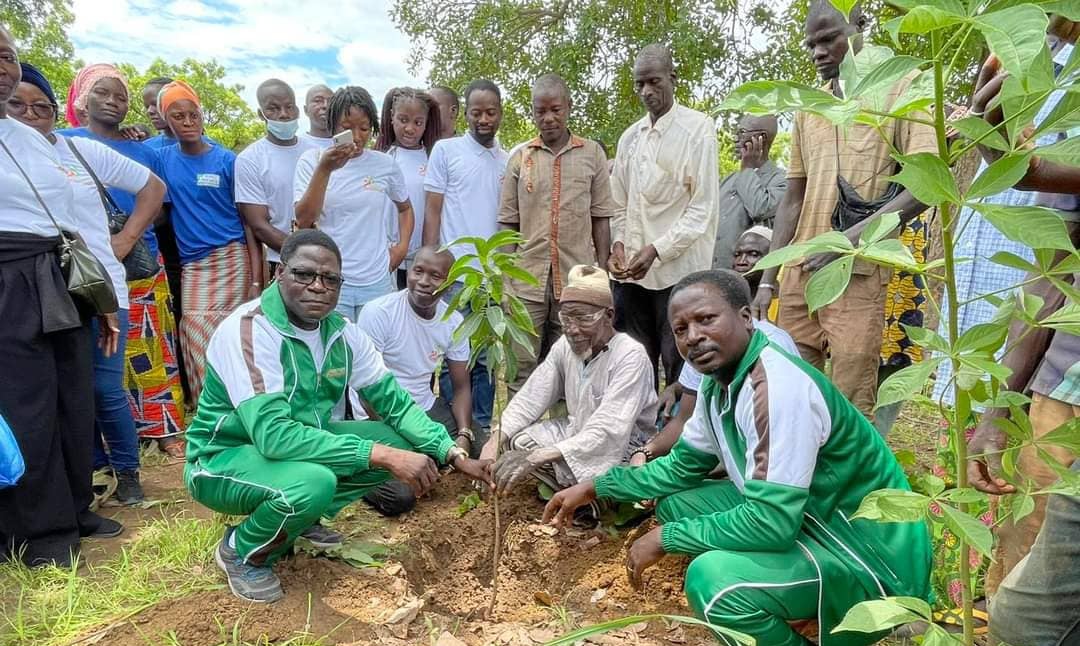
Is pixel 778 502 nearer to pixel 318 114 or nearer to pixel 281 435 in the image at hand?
pixel 281 435

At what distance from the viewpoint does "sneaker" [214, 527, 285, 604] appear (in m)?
2.66

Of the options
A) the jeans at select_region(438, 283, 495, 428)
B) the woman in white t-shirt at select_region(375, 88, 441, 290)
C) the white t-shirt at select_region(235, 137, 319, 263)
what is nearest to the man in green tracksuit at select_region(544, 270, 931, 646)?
the jeans at select_region(438, 283, 495, 428)

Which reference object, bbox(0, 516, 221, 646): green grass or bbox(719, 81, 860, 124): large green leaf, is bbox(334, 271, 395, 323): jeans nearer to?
bbox(0, 516, 221, 646): green grass

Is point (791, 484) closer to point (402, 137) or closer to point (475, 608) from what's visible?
point (475, 608)

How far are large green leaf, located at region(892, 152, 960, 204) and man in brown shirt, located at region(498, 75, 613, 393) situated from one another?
10.0 ft

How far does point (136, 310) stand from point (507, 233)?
277cm

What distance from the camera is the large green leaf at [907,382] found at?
45.2 inches

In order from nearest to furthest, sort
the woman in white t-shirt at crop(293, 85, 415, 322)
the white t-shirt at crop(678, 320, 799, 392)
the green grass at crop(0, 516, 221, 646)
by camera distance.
A: 1. the green grass at crop(0, 516, 221, 646)
2. the white t-shirt at crop(678, 320, 799, 392)
3. the woman in white t-shirt at crop(293, 85, 415, 322)

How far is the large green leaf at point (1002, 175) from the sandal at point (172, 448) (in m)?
4.27

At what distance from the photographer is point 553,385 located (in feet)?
12.3

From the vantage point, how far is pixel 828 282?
3.76ft

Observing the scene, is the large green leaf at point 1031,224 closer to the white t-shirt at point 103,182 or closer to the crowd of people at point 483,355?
the crowd of people at point 483,355

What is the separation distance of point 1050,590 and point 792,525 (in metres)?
0.74

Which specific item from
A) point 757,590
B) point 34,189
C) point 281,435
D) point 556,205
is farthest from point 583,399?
point 34,189
